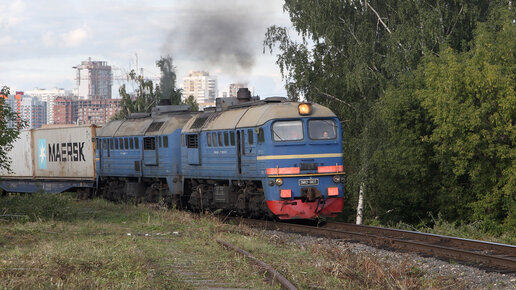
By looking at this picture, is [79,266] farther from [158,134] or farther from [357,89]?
[357,89]

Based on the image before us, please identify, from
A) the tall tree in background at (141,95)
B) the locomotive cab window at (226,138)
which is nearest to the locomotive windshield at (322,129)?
the locomotive cab window at (226,138)

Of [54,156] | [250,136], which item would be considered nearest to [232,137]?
[250,136]

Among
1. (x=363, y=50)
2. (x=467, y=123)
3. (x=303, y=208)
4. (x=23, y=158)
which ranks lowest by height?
(x=303, y=208)

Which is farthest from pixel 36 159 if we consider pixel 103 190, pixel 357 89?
pixel 357 89

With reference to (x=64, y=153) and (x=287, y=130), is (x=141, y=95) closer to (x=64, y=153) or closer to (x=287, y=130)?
(x=64, y=153)

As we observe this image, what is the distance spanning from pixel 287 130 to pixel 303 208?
2208 mm

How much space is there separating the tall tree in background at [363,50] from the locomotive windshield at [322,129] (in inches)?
517

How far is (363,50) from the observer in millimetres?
33281

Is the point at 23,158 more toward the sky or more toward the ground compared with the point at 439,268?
more toward the sky

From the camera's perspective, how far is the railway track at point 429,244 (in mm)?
11683

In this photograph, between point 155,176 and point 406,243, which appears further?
point 155,176

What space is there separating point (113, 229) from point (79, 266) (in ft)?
24.4

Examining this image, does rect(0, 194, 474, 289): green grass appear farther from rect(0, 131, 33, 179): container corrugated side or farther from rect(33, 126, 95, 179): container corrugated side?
rect(0, 131, 33, 179): container corrugated side

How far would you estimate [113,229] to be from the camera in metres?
17.8
